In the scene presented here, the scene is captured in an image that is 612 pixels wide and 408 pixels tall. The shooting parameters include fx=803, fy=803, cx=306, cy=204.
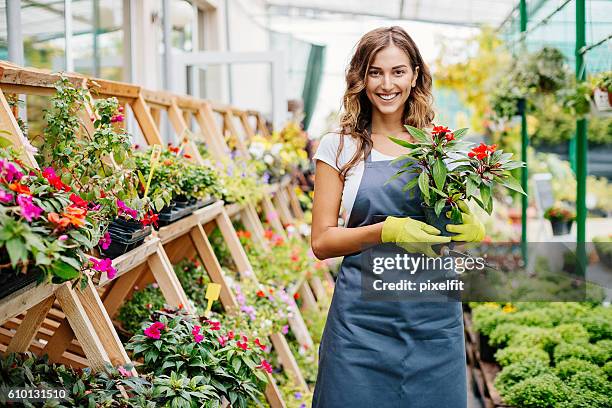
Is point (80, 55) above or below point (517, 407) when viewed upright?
above

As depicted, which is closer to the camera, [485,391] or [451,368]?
[451,368]

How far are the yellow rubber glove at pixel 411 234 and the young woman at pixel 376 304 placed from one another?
9cm

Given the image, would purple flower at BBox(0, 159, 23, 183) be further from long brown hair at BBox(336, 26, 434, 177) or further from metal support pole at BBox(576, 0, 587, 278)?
metal support pole at BBox(576, 0, 587, 278)

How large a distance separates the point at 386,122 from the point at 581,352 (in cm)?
150

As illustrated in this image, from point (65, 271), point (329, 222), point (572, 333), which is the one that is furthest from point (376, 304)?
point (572, 333)

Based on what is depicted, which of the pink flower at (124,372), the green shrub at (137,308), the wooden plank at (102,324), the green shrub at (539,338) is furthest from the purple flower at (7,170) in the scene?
the green shrub at (539,338)

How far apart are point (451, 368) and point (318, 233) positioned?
491 millimetres

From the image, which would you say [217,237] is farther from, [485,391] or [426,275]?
[426,275]

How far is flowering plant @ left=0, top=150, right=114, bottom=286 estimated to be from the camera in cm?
130

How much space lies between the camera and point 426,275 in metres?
2.08

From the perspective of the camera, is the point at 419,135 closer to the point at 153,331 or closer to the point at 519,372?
the point at 153,331

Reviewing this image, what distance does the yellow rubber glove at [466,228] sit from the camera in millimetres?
1922

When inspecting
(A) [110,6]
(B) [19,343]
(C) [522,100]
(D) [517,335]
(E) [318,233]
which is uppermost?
(A) [110,6]

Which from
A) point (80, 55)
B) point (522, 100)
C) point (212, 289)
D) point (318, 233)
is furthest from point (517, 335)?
point (80, 55)
